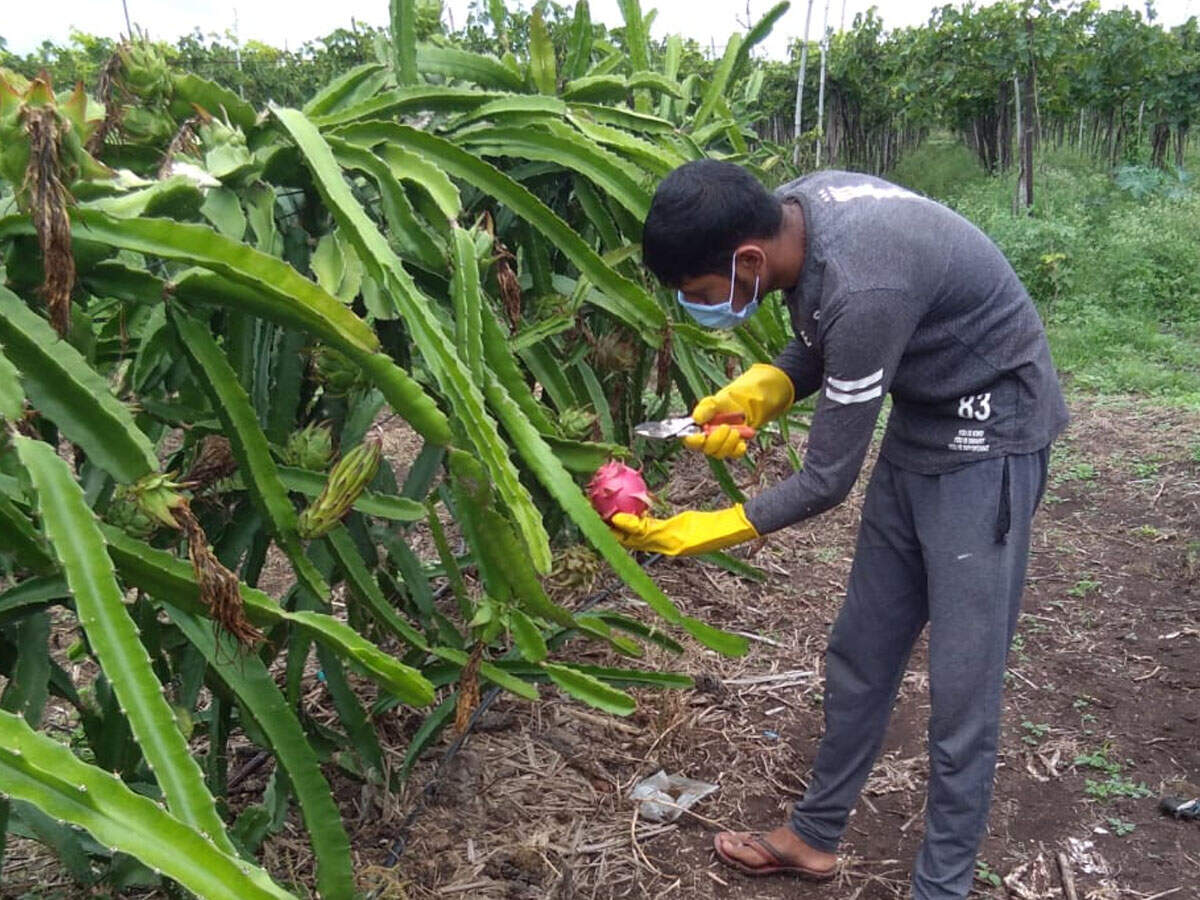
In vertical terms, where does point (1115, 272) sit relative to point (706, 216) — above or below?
below

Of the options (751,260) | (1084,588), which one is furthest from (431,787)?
(1084,588)

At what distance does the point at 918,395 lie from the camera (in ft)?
6.72

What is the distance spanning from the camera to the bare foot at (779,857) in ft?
7.63

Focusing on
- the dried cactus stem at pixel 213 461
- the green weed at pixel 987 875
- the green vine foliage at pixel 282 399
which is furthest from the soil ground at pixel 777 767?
the dried cactus stem at pixel 213 461

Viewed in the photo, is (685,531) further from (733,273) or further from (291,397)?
(291,397)

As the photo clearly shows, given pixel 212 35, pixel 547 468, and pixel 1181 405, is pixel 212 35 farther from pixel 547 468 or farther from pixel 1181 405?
pixel 547 468

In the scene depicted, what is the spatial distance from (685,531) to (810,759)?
1038mm

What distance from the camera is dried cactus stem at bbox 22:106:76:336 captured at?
1.19m

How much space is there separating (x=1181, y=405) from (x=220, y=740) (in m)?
5.04

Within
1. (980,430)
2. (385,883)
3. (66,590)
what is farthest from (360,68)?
(385,883)

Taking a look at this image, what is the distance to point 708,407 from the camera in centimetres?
235

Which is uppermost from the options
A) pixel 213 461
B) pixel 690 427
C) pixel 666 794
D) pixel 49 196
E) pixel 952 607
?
pixel 49 196

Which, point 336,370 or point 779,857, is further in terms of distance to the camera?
point 779,857

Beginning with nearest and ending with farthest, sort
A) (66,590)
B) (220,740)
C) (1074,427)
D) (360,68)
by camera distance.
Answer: (66,590) → (220,740) → (360,68) → (1074,427)
